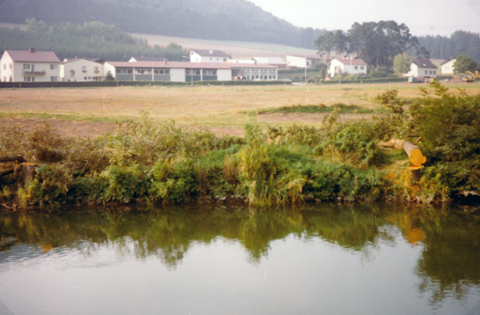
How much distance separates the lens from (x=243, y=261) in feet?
28.2

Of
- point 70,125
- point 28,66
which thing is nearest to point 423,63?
point 28,66

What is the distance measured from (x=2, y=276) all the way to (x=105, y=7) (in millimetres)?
155459

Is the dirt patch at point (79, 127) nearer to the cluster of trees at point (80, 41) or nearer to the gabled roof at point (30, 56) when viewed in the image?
the gabled roof at point (30, 56)

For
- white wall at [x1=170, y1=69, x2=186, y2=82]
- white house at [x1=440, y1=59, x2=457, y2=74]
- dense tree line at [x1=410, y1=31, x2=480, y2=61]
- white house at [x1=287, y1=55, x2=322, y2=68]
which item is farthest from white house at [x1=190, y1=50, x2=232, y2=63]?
white house at [x1=440, y1=59, x2=457, y2=74]

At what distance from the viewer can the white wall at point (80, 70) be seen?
7350cm

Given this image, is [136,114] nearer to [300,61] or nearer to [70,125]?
[70,125]

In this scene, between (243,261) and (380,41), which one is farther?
(380,41)

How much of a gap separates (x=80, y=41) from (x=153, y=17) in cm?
6136

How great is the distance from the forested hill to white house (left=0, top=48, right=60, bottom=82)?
4955cm

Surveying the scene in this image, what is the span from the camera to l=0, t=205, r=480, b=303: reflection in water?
8781 mm

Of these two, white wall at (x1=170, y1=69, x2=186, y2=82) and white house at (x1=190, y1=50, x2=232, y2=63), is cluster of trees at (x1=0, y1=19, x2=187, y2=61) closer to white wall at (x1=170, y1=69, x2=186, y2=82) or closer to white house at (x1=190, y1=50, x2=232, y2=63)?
white house at (x1=190, y1=50, x2=232, y2=63)

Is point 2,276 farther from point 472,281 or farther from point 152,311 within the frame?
point 472,281

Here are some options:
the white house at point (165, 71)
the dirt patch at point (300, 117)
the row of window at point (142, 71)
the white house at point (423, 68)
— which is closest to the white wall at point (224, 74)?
the white house at point (165, 71)

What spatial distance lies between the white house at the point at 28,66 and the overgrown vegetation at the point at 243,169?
209ft
